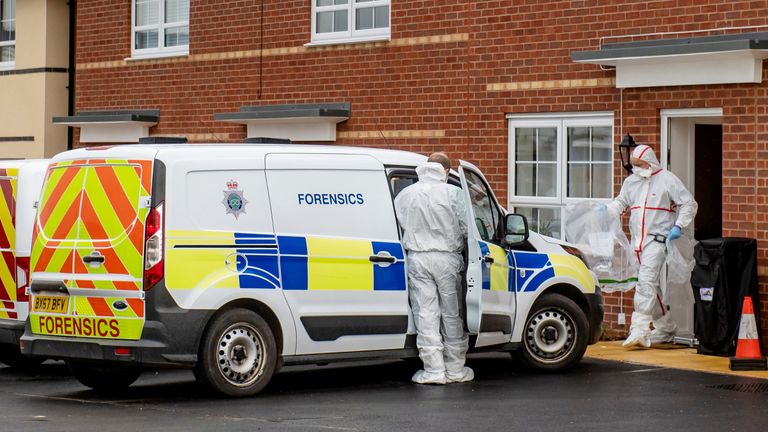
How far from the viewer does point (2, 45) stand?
82.9 feet

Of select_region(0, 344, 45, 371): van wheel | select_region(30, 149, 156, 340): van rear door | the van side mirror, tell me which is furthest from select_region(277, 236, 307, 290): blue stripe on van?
select_region(0, 344, 45, 371): van wheel

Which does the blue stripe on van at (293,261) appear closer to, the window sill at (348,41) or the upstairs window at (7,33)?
the window sill at (348,41)

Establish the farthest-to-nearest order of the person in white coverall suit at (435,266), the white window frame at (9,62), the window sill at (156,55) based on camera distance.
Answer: the white window frame at (9,62) < the window sill at (156,55) < the person in white coverall suit at (435,266)

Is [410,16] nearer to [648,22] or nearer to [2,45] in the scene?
[648,22]

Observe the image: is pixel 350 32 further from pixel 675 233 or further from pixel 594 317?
pixel 594 317

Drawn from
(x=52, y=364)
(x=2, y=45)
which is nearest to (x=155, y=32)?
(x=2, y=45)

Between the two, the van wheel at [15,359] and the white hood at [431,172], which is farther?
the van wheel at [15,359]

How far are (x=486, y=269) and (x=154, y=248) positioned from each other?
2.95 m

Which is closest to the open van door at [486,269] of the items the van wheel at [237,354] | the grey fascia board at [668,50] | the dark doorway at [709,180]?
the van wheel at [237,354]

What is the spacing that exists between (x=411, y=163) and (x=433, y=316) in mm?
1323

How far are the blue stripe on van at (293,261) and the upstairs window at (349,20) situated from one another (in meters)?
7.38

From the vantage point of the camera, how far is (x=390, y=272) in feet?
38.7

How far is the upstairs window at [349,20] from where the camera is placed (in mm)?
18422

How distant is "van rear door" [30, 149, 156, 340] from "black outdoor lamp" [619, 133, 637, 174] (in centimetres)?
601
